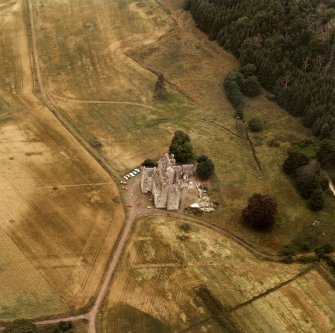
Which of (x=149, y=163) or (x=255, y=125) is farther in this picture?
(x=255, y=125)

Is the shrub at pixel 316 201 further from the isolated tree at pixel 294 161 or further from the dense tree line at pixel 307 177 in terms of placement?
the isolated tree at pixel 294 161

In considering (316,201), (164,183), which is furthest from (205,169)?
(316,201)

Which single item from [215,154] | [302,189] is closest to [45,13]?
[215,154]

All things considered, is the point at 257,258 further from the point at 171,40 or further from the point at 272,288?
the point at 171,40

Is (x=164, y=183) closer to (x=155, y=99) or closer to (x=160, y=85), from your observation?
(x=155, y=99)

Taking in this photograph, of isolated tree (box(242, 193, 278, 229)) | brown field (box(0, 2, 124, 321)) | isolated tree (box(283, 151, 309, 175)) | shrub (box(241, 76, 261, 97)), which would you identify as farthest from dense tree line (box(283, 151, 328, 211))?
brown field (box(0, 2, 124, 321))

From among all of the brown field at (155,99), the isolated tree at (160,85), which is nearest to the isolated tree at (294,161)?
the brown field at (155,99)

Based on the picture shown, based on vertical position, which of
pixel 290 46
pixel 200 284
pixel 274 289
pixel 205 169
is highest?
pixel 290 46

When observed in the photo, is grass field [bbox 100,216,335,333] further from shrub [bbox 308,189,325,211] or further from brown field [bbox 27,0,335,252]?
shrub [bbox 308,189,325,211]
